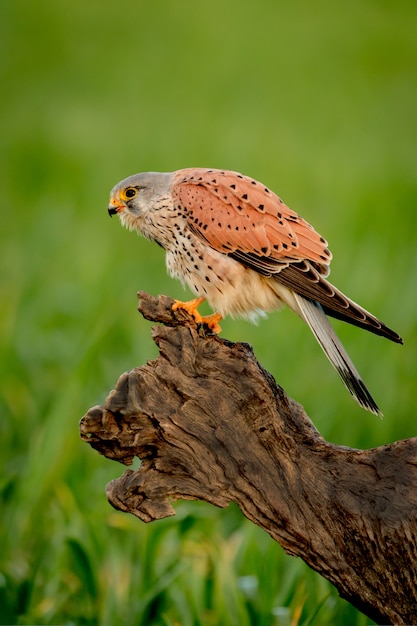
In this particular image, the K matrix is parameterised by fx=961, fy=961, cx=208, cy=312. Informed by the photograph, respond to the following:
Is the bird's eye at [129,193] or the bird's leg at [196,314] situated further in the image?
the bird's eye at [129,193]

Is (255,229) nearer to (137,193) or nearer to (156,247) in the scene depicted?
(137,193)

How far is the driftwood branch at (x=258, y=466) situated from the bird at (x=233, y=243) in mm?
357

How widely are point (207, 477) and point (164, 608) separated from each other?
1.24m

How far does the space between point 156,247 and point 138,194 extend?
4.53 meters

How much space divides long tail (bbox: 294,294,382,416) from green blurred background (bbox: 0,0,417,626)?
857 mm

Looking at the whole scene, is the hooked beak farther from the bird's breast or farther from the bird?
the bird's breast

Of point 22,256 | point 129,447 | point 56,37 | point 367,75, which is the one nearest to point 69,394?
point 129,447

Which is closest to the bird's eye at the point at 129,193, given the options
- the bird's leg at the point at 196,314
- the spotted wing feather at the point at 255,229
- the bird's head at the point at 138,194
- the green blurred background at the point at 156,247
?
the bird's head at the point at 138,194

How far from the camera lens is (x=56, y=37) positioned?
46.8 feet

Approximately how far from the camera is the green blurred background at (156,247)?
427cm

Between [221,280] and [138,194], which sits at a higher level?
[138,194]

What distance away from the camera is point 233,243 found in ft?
11.9

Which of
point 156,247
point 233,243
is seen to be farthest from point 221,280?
point 156,247

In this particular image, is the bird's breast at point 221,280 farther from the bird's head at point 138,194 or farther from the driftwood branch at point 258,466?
the driftwood branch at point 258,466
